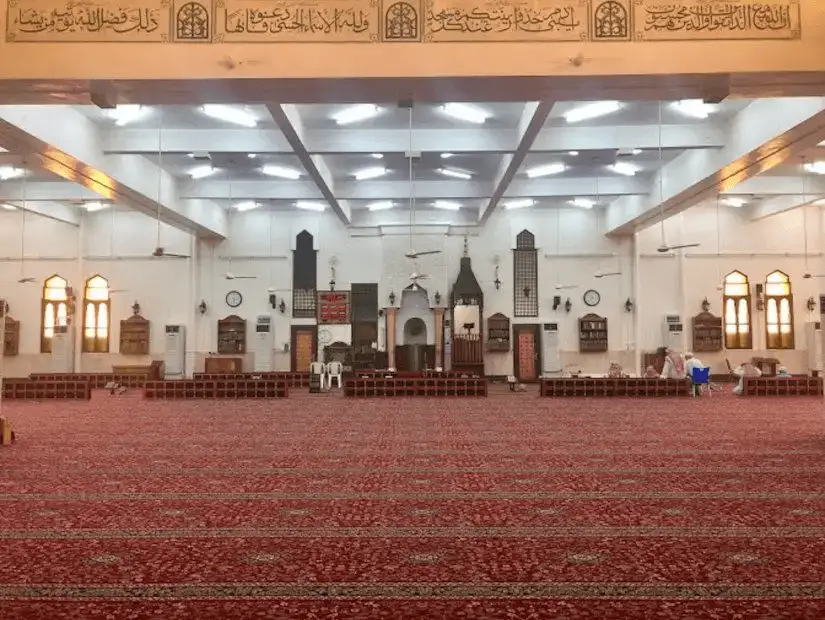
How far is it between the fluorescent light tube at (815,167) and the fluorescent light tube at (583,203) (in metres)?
4.31

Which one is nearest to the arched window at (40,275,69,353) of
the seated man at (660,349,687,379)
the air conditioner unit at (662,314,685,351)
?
the seated man at (660,349,687,379)

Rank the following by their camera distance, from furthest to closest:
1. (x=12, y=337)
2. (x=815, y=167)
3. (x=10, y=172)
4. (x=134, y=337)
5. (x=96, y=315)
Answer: (x=96, y=315) < (x=134, y=337) < (x=12, y=337) < (x=10, y=172) < (x=815, y=167)

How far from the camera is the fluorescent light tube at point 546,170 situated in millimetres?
12023

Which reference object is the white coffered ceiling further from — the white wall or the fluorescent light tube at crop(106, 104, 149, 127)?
the white wall

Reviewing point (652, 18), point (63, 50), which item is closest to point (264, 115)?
point (63, 50)

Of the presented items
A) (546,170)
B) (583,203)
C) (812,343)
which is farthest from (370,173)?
(812,343)

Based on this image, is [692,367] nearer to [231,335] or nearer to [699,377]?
[699,377]

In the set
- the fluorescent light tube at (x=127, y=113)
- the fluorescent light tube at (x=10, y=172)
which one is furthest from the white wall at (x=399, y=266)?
the fluorescent light tube at (x=127, y=113)

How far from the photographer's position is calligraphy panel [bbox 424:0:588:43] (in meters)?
5.65

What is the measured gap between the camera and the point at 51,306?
1545 centimetres

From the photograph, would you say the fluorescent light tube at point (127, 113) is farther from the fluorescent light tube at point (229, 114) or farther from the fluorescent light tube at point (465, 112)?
the fluorescent light tube at point (465, 112)

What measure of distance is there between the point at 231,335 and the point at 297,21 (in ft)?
35.4

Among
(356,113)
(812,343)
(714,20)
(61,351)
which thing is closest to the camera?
(714,20)

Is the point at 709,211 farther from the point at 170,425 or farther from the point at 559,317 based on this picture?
the point at 170,425
